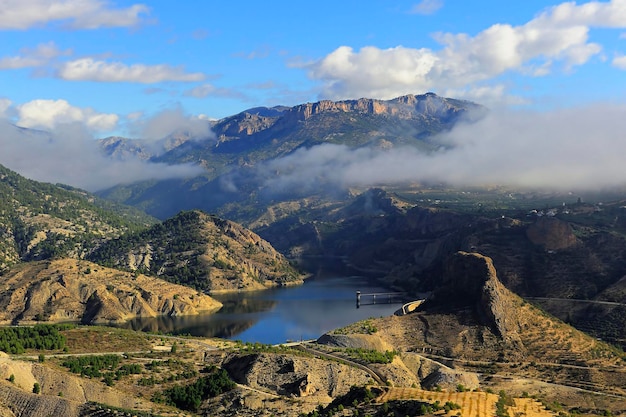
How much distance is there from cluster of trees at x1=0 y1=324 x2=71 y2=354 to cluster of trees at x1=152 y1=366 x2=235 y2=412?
99.6 ft

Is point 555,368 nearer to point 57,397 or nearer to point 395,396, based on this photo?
point 395,396

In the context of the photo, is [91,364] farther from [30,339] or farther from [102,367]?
[30,339]

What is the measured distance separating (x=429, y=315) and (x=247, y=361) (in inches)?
2658

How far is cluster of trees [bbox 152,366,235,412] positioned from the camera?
4336 inches

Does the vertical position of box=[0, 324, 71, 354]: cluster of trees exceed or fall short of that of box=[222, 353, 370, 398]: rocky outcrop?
it exceeds it

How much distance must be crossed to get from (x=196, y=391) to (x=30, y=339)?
39152 millimetres

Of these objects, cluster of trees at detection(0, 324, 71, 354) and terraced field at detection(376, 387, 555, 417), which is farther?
cluster of trees at detection(0, 324, 71, 354)

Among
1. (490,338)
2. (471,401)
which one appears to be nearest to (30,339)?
(471,401)

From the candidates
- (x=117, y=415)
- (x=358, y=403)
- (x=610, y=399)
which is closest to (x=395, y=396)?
(x=358, y=403)

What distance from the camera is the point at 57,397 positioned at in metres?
93.0

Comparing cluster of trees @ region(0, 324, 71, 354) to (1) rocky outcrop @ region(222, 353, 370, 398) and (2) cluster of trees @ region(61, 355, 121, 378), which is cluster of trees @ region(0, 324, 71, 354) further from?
(1) rocky outcrop @ region(222, 353, 370, 398)

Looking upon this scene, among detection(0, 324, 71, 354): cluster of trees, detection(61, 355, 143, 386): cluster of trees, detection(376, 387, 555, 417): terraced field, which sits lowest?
detection(61, 355, 143, 386): cluster of trees

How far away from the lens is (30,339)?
137 metres

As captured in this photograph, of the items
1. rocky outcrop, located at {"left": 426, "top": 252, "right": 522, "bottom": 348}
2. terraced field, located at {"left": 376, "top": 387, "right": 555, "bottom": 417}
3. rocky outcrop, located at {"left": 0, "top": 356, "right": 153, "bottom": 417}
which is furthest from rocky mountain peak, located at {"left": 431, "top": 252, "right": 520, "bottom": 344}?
rocky outcrop, located at {"left": 0, "top": 356, "right": 153, "bottom": 417}
